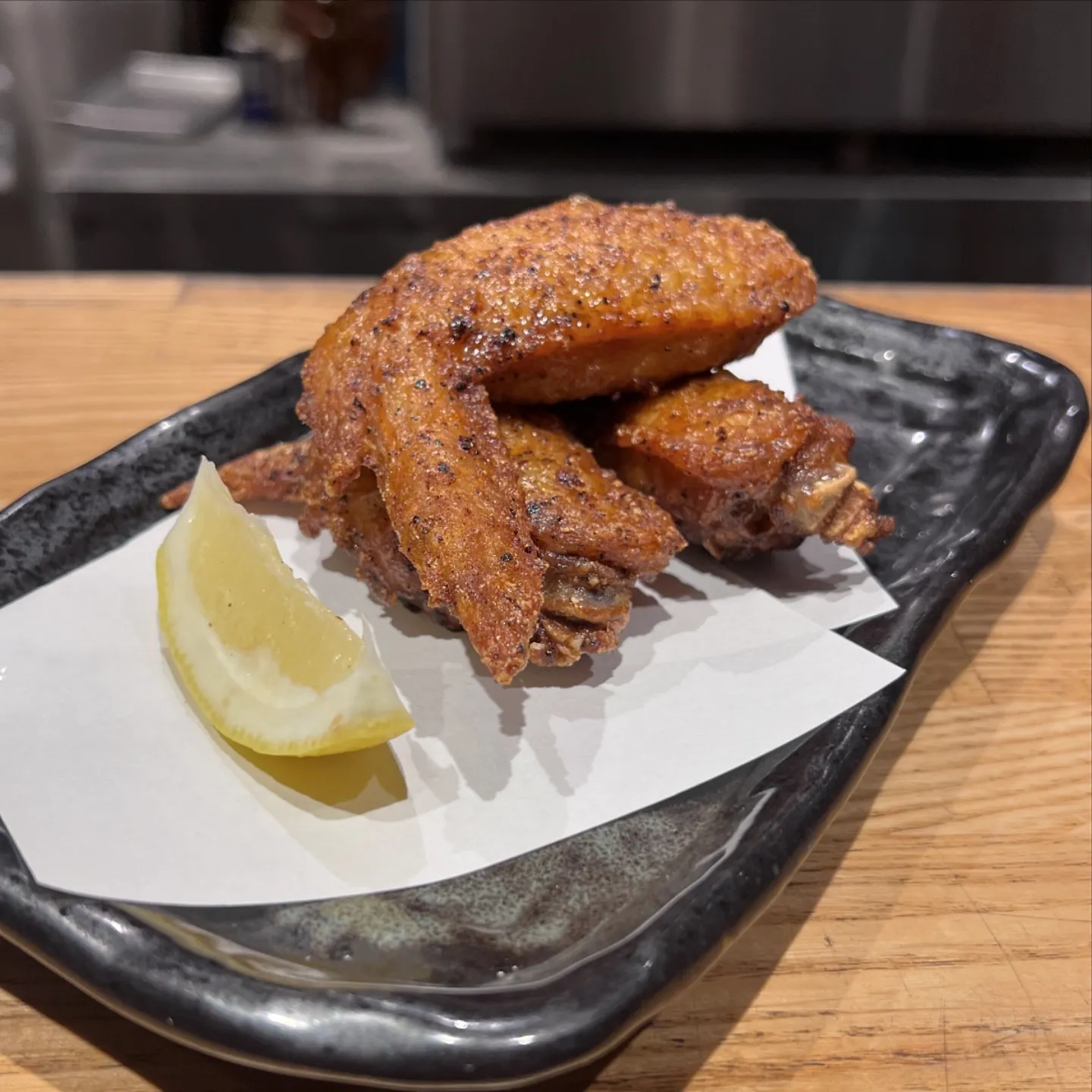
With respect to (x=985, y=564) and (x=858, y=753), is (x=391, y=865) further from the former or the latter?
(x=985, y=564)

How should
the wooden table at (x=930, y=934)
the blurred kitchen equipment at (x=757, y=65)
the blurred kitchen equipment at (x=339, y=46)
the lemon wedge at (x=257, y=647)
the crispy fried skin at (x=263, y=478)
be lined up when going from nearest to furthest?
the wooden table at (x=930, y=934) → the lemon wedge at (x=257, y=647) → the crispy fried skin at (x=263, y=478) → the blurred kitchen equipment at (x=757, y=65) → the blurred kitchen equipment at (x=339, y=46)

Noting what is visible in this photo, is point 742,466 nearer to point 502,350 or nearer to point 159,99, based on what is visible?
point 502,350

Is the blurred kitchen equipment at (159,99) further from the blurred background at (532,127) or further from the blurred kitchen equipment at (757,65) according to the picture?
the blurred kitchen equipment at (757,65)

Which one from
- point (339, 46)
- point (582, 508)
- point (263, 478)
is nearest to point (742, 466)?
point (582, 508)

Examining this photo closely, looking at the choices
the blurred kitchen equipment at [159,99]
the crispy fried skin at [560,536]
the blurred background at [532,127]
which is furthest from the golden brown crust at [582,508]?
the blurred kitchen equipment at [159,99]

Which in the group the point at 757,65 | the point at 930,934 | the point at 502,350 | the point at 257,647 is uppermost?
the point at 757,65

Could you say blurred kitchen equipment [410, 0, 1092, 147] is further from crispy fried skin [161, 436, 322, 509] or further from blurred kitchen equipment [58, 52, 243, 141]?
crispy fried skin [161, 436, 322, 509]

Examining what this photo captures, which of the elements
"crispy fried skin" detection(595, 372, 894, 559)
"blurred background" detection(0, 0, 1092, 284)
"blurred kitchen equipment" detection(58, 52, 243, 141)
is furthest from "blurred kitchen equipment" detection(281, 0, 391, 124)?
"crispy fried skin" detection(595, 372, 894, 559)
